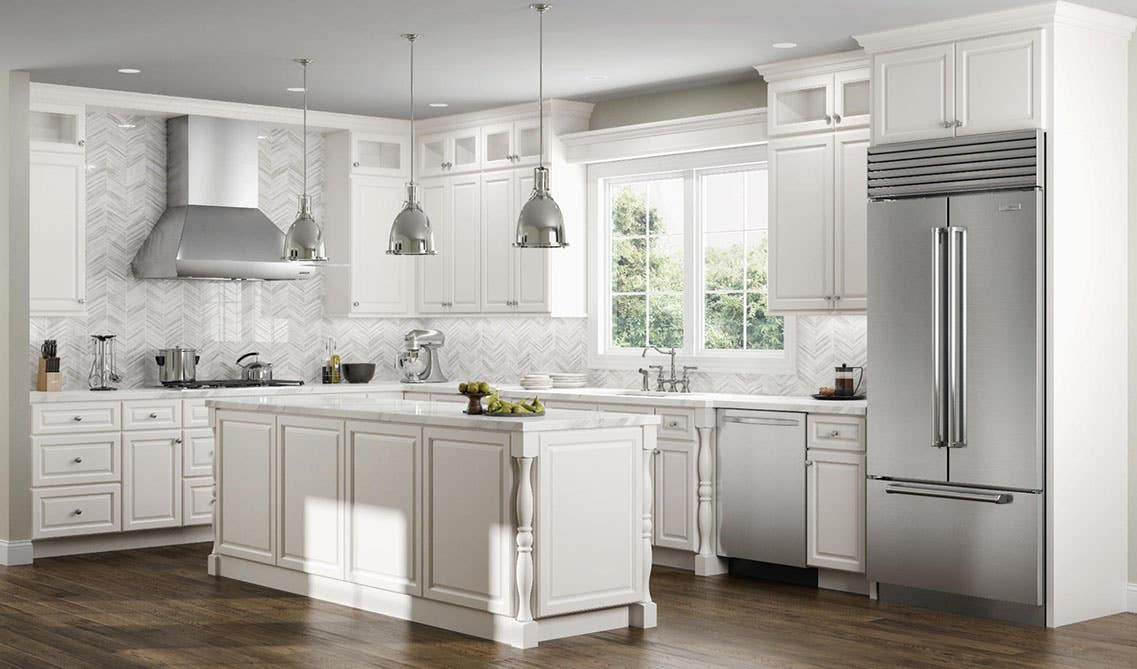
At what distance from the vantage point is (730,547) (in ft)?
22.6

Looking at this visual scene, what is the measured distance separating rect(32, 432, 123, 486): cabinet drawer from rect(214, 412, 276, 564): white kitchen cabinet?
1059mm

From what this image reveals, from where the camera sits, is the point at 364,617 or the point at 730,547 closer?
the point at 364,617

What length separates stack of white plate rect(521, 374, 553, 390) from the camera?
795 cm

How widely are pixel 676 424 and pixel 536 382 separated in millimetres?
1207

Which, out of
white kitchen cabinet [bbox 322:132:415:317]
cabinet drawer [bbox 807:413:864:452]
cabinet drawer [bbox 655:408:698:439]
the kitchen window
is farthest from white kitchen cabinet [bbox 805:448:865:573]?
white kitchen cabinet [bbox 322:132:415:317]

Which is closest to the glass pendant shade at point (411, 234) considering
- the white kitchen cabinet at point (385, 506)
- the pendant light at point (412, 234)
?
the pendant light at point (412, 234)

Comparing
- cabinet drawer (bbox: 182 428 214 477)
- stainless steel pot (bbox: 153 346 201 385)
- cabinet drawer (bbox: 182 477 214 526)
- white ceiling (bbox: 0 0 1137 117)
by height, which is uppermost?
white ceiling (bbox: 0 0 1137 117)

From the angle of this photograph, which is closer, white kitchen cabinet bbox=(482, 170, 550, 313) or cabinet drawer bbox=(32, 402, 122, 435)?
cabinet drawer bbox=(32, 402, 122, 435)

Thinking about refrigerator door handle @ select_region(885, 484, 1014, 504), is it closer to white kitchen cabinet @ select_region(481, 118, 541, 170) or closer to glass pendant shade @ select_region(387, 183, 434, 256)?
glass pendant shade @ select_region(387, 183, 434, 256)

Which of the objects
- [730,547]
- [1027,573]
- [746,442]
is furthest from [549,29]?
[1027,573]

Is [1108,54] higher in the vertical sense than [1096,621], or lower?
higher

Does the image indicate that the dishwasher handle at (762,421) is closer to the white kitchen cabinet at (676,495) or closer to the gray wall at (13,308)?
the white kitchen cabinet at (676,495)

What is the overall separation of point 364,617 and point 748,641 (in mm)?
1663

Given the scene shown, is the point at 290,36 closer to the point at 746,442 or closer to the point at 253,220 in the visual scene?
the point at 253,220
